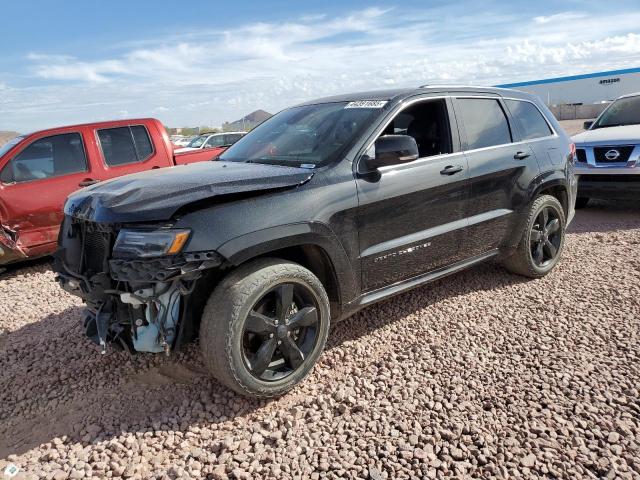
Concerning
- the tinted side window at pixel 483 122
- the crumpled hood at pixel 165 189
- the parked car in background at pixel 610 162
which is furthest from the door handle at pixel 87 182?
the parked car in background at pixel 610 162

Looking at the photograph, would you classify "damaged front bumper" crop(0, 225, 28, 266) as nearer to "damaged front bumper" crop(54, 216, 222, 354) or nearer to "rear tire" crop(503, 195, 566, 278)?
"damaged front bumper" crop(54, 216, 222, 354)

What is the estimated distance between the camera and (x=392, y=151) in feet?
10.6

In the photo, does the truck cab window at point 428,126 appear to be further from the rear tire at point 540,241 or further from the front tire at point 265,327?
the front tire at point 265,327

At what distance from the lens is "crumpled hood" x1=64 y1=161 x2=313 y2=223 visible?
2.64m

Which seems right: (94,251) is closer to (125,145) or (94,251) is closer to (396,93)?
(396,93)

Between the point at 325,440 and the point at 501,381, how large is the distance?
1.19 metres

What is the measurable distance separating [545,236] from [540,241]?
78mm

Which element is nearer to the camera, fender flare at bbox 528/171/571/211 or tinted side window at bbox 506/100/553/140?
fender flare at bbox 528/171/571/211

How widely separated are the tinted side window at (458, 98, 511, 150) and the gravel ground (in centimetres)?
139

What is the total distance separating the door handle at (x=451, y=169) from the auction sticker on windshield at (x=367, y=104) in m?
0.68

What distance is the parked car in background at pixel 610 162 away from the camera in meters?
7.06

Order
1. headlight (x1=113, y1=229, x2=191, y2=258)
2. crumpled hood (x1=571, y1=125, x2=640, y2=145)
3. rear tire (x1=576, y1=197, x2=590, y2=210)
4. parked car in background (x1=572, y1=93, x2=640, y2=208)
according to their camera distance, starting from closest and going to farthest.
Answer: headlight (x1=113, y1=229, x2=191, y2=258)
parked car in background (x1=572, y1=93, x2=640, y2=208)
crumpled hood (x1=571, y1=125, x2=640, y2=145)
rear tire (x1=576, y1=197, x2=590, y2=210)

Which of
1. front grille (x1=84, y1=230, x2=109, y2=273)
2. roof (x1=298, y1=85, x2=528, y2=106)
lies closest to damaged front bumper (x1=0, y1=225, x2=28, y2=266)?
front grille (x1=84, y1=230, x2=109, y2=273)

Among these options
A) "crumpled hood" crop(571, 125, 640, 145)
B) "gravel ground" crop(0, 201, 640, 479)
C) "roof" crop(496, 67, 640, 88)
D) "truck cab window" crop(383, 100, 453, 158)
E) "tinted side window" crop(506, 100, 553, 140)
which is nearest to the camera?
"gravel ground" crop(0, 201, 640, 479)
